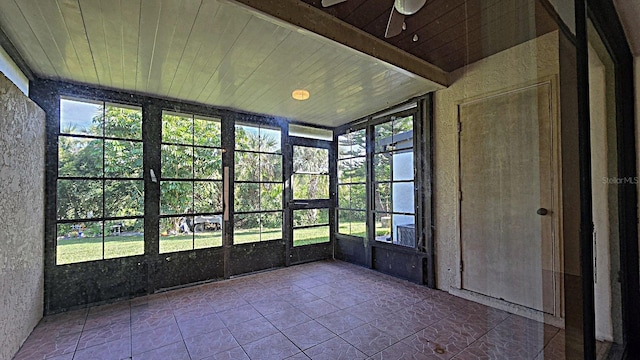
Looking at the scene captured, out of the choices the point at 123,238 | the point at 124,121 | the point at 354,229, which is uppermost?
the point at 124,121

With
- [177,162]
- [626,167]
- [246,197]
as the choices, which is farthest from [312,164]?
[626,167]

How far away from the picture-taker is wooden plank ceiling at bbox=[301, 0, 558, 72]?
1093 millimetres

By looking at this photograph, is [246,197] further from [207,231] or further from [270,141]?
[270,141]

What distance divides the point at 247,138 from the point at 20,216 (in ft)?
6.51

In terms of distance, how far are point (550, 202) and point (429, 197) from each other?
5.19ft

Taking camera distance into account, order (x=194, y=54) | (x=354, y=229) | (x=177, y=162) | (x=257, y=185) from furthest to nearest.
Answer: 1. (x=354, y=229)
2. (x=257, y=185)
3. (x=177, y=162)
4. (x=194, y=54)

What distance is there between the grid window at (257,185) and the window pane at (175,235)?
496 millimetres

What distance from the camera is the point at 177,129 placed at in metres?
2.81

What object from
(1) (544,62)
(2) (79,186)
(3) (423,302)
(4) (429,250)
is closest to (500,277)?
(3) (423,302)

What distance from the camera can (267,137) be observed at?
3.40m

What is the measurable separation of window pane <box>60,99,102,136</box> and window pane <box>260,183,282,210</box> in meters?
1.67

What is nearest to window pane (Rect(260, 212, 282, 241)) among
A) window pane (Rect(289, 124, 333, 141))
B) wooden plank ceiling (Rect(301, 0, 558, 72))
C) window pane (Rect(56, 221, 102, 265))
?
window pane (Rect(289, 124, 333, 141))

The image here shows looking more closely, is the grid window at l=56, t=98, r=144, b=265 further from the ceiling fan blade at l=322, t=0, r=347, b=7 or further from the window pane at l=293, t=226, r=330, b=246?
the ceiling fan blade at l=322, t=0, r=347, b=7

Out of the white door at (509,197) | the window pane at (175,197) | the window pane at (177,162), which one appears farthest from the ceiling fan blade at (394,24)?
the window pane at (175,197)
